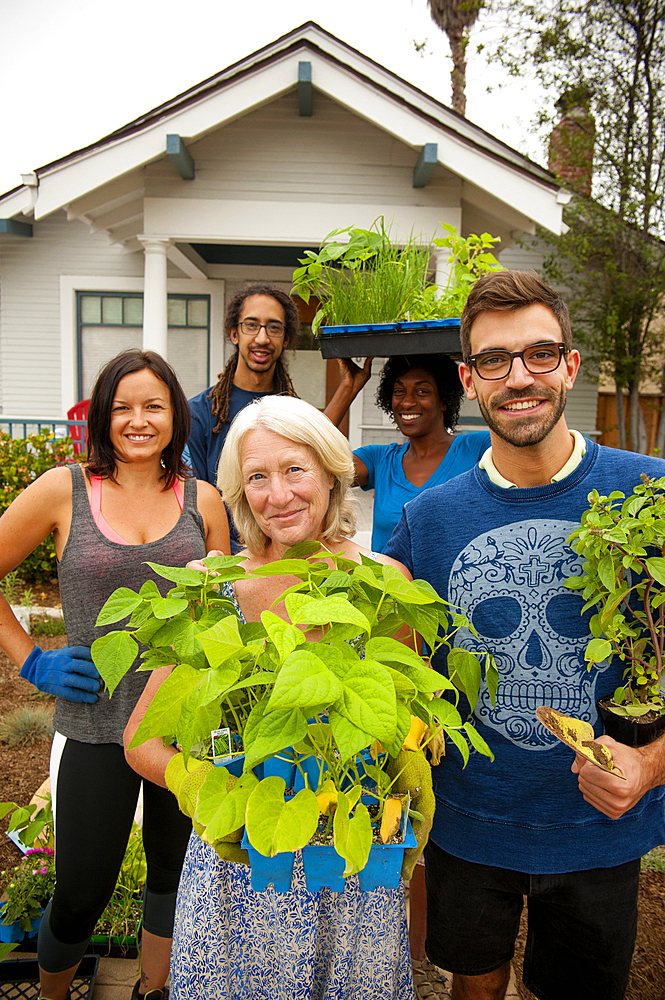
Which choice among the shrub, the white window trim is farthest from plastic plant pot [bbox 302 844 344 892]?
the white window trim

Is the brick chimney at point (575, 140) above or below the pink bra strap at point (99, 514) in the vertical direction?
above

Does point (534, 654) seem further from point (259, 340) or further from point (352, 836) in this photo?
point (259, 340)

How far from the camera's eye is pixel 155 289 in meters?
6.33

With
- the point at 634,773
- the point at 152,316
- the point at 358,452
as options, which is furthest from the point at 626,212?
the point at 634,773

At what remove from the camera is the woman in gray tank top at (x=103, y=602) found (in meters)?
1.78

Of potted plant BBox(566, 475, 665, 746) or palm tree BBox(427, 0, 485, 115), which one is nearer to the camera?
potted plant BBox(566, 475, 665, 746)

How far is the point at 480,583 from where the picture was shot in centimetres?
147

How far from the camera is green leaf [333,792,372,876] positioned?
873 millimetres

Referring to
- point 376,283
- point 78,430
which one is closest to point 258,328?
point 376,283

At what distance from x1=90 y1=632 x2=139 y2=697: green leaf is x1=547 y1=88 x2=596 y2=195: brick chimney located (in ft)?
32.0

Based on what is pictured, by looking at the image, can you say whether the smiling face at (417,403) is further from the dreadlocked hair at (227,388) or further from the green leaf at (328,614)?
the green leaf at (328,614)

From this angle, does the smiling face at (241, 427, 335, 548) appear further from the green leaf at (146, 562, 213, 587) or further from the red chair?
the red chair

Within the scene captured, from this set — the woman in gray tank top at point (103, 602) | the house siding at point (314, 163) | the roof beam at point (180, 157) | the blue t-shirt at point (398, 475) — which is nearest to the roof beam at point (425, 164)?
the house siding at point (314, 163)

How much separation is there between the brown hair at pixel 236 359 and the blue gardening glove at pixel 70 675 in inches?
43.0
